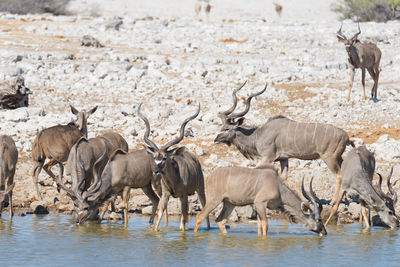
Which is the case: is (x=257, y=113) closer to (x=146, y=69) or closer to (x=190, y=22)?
(x=146, y=69)

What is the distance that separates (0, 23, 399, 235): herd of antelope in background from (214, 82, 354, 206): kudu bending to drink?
2 centimetres

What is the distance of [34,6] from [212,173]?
3129 cm

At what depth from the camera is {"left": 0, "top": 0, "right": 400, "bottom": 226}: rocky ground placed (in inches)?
588

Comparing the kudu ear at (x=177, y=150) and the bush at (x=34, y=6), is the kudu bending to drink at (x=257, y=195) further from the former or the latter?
the bush at (x=34, y=6)

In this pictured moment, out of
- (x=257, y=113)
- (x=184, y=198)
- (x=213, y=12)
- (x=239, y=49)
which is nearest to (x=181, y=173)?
(x=184, y=198)

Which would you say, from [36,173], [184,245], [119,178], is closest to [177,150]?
[119,178]

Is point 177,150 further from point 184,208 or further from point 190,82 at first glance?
point 190,82

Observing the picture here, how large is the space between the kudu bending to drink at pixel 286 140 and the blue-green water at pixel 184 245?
131 cm

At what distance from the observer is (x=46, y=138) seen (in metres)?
12.7

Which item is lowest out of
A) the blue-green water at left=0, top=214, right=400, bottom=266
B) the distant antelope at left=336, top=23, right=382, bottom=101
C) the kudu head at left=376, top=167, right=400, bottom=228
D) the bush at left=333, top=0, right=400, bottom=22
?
the blue-green water at left=0, top=214, right=400, bottom=266

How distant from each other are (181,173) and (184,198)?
405mm

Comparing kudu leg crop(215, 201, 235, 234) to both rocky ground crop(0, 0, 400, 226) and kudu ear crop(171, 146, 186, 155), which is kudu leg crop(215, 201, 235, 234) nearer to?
kudu ear crop(171, 146, 186, 155)

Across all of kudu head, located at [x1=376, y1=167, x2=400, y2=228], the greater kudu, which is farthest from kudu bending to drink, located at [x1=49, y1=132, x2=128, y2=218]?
kudu head, located at [x1=376, y1=167, x2=400, y2=228]

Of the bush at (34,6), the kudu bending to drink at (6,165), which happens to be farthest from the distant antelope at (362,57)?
the bush at (34,6)
